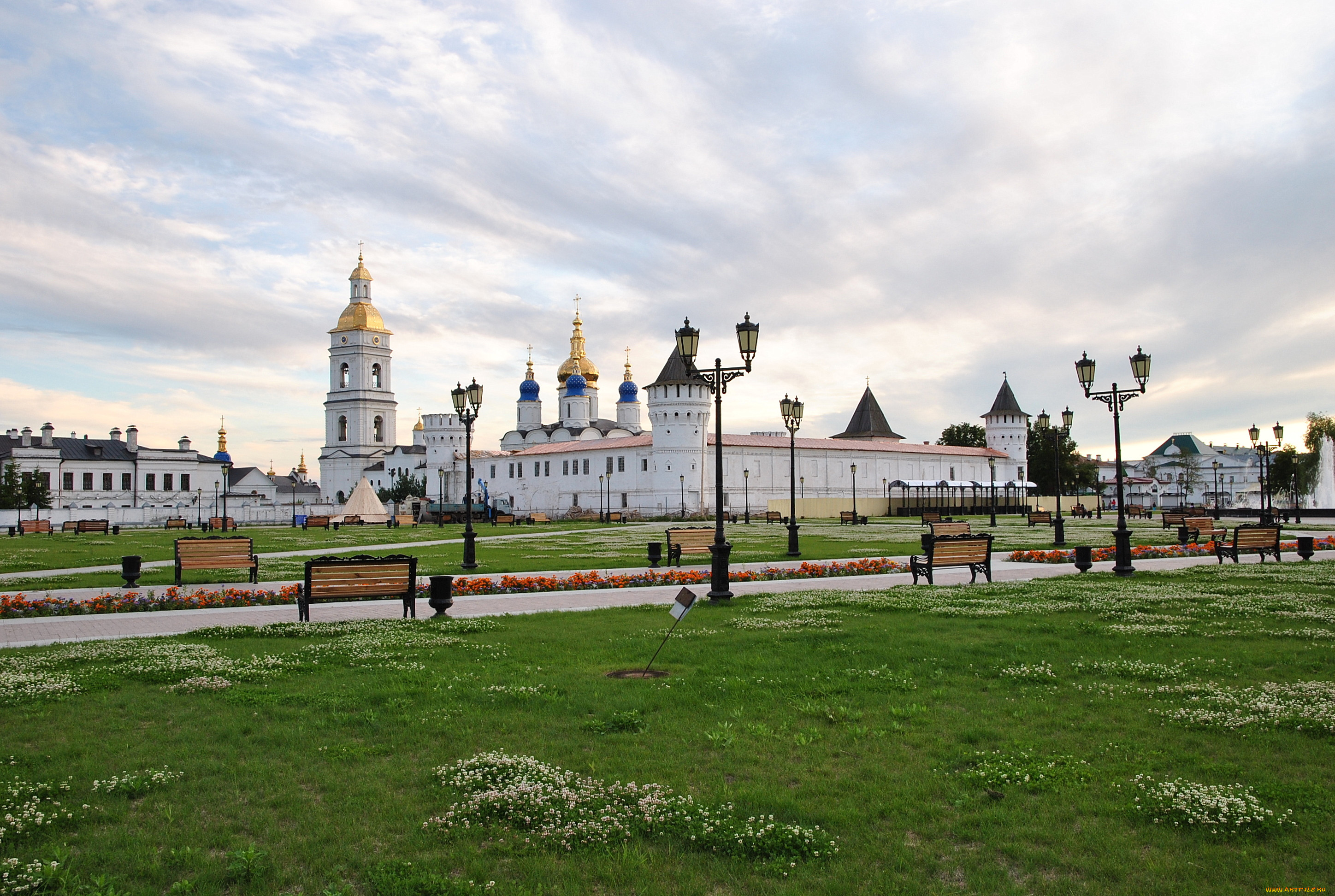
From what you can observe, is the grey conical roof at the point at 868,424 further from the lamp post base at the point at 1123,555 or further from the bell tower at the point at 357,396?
the lamp post base at the point at 1123,555

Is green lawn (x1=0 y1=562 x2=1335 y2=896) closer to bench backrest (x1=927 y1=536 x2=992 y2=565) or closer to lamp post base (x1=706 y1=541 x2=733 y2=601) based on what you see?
lamp post base (x1=706 y1=541 x2=733 y2=601)

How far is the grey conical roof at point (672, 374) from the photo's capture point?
65812mm

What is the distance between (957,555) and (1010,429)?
246 feet

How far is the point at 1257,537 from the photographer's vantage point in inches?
712

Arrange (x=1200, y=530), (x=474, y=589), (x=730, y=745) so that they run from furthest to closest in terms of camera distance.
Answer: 1. (x=1200, y=530)
2. (x=474, y=589)
3. (x=730, y=745)

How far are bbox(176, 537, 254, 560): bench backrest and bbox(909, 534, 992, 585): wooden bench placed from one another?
11640mm

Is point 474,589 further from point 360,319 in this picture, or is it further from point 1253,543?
point 360,319

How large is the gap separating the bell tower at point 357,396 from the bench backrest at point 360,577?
3635 inches

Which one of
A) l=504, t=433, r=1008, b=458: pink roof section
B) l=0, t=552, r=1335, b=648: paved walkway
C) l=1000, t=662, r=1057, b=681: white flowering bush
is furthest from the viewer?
l=504, t=433, r=1008, b=458: pink roof section

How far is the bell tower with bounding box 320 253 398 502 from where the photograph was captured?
99125 mm

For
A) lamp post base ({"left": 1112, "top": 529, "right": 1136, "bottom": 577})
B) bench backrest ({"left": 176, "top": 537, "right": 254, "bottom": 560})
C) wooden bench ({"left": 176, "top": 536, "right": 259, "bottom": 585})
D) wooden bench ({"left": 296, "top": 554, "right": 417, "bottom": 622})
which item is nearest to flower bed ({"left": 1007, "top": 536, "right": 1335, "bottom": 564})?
lamp post base ({"left": 1112, "top": 529, "right": 1136, "bottom": 577})

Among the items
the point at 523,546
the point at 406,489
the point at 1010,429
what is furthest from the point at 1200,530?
the point at 406,489

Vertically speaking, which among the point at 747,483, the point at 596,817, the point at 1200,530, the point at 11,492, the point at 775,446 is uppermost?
the point at 775,446

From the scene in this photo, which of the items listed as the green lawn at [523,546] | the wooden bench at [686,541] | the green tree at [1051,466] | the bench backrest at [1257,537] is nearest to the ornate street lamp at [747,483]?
the green lawn at [523,546]
